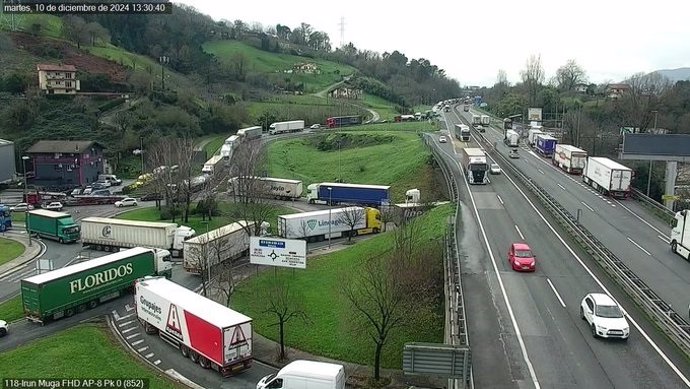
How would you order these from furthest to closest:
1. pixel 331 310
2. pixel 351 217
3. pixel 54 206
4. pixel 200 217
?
1. pixel 54 206
2. pixel 200 217
3. pixel 351 217
4. pixel 331 310

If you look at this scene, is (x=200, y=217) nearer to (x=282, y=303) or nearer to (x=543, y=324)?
(x=282, y=303)

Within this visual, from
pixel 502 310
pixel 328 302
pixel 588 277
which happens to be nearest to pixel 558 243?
pixel 588 277

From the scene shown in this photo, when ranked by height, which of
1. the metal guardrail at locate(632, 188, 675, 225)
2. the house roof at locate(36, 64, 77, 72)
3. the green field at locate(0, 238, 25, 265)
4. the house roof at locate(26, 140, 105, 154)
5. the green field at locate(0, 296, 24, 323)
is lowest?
the green field at locate(0, 296, 24, 323)

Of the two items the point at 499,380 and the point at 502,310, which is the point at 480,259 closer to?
the point at 502,310

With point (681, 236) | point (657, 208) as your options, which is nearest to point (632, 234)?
point (681, 236)

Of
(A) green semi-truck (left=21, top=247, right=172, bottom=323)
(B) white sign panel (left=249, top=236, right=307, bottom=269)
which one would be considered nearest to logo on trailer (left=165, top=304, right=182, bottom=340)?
(A) green semi-truck (left=21, top=247, right=172, bottom=323)

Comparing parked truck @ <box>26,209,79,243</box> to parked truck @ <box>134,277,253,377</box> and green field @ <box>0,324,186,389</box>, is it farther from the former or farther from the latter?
parked truck @ <box>134,277,253,377</box>
